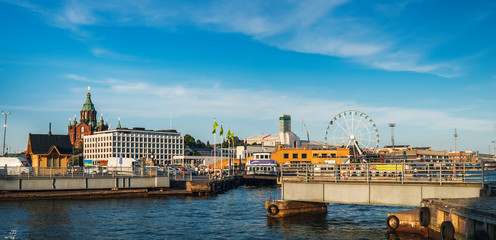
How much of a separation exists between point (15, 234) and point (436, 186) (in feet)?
101

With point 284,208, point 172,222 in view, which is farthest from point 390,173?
point 172,222

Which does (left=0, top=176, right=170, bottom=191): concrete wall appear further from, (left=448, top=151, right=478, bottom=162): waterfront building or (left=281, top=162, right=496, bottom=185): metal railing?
(left=448, top=151, right=478, bottom=162): waterfront building

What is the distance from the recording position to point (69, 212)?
45.3 metres

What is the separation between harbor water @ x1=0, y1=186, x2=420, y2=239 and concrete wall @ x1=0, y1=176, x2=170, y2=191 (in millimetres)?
2494

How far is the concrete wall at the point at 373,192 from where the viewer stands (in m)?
33.0

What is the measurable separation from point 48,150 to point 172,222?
38736 millimetres

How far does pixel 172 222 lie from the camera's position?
40344mm

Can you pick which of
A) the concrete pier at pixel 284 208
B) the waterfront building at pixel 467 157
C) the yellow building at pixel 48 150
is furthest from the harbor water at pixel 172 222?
the yellow building at pixel 48 150

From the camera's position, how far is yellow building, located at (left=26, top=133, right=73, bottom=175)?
70.1 metres

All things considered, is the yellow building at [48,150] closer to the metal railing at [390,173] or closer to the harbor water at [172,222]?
the harbor water at [172,222]

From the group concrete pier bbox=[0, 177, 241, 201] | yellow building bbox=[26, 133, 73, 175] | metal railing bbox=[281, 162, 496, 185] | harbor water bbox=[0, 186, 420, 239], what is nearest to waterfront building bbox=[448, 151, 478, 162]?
metal railing bbox=[281, 162, 496, 185]

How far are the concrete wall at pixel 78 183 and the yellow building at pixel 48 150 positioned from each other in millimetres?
14675

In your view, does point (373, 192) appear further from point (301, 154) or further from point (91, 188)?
point (301, 154)

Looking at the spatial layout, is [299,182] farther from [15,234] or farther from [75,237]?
[15,234]
